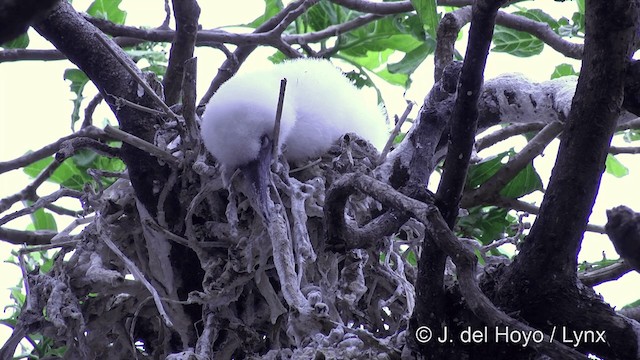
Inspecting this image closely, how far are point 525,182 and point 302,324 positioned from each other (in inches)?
47.3

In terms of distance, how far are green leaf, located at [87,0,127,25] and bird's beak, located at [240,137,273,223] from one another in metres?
1.20

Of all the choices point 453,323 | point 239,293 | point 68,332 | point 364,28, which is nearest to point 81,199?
point 68,332

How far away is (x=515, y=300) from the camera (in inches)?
50.9

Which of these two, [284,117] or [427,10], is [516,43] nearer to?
[427,10]

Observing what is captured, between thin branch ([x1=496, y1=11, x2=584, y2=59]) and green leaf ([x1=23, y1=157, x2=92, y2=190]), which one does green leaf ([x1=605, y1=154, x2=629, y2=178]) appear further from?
green leaf ([x1=23, y1=157, x2=92, y2=190])

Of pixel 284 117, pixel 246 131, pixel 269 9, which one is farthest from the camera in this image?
pixel 269 9

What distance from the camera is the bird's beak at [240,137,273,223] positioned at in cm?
165

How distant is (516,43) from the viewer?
269 centimetres

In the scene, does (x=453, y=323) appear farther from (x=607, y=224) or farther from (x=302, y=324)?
(x=607, y=224)

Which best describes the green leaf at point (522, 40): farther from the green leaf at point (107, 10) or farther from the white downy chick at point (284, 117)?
the green leaf at point (107, 10)

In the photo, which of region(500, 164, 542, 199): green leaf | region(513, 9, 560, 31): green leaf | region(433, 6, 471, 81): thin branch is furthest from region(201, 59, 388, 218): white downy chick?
region(513, 9, 560, 31): green leaf

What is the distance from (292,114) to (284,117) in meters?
0.06

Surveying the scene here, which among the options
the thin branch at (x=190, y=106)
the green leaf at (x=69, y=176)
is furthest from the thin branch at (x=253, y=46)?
the green leaf at (x=69, y=176)

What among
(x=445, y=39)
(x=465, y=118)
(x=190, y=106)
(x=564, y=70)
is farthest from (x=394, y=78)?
(x=465, y=118)
